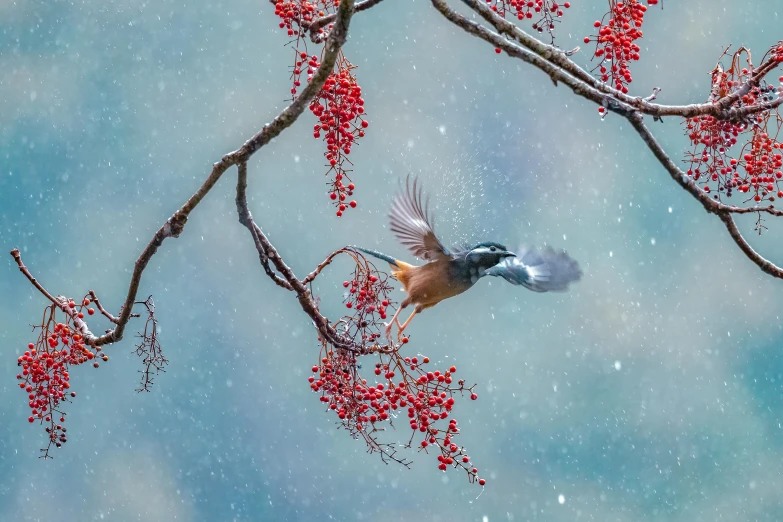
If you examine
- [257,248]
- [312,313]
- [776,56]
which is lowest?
[312,313]

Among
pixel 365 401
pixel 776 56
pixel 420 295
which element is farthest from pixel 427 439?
pixel 776 56

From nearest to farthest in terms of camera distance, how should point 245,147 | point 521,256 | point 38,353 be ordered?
point 245,147, point 38,353, point 521,256

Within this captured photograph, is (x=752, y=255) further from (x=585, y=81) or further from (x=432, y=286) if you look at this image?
(x=432, y=286)

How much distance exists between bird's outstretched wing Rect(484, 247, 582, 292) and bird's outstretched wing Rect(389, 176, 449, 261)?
199mm

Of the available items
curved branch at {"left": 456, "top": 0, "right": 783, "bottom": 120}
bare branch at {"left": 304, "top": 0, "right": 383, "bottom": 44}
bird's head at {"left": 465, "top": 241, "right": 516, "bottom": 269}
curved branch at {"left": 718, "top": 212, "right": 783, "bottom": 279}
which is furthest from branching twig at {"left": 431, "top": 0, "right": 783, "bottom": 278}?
bird's head at {"left": 465, "top": 241, "right": 516, "bottom": 269}

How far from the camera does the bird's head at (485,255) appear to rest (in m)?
2.88

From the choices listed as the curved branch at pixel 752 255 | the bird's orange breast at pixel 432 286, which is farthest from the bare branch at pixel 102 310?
the curved branch at pixel 752 255

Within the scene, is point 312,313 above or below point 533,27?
below

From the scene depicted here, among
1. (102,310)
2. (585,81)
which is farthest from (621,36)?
(102,310)

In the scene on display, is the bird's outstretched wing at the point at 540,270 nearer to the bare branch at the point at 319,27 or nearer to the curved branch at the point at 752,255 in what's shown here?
the curved branch at the point at 752,255

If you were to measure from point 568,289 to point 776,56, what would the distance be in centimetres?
82

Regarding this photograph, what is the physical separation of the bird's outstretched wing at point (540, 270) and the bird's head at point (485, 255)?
0.04 m

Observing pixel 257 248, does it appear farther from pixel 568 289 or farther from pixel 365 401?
pixel 568 289

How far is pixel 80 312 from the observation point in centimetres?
251
